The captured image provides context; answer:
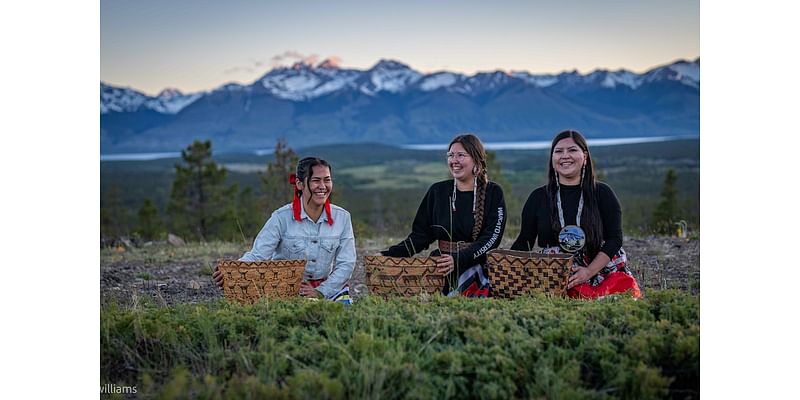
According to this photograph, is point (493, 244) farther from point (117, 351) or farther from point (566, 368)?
point (117, 351)

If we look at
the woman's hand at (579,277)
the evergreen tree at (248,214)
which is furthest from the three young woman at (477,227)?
the evergreen tree at (248,214)

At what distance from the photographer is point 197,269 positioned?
9.09 meters

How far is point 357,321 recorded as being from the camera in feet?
16.4

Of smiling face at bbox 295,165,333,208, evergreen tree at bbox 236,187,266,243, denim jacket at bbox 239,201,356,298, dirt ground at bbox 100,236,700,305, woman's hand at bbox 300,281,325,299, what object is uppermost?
smiling face at bbox 295,165,333,208

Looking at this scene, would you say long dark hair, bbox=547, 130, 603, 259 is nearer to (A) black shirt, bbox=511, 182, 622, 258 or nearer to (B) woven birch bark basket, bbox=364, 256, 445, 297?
(A) black shirt, bbox=511, 182, 622, 258

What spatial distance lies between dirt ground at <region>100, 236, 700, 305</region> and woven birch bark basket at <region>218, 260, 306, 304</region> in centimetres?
84

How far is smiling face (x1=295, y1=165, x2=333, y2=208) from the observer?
19.3ft

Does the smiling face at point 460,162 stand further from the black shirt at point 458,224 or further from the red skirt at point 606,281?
the red skirt at point 606,281

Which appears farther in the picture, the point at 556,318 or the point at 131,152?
the point at 131,152

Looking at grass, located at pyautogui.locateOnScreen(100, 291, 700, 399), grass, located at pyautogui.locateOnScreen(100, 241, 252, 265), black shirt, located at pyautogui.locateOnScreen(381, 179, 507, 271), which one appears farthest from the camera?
grass, located at pyautogui.locateOnScreen(100, 241, 252, 265)

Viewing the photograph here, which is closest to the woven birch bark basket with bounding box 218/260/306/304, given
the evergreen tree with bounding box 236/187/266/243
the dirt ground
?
the dirt ground

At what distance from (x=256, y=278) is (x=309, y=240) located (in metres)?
0.54
